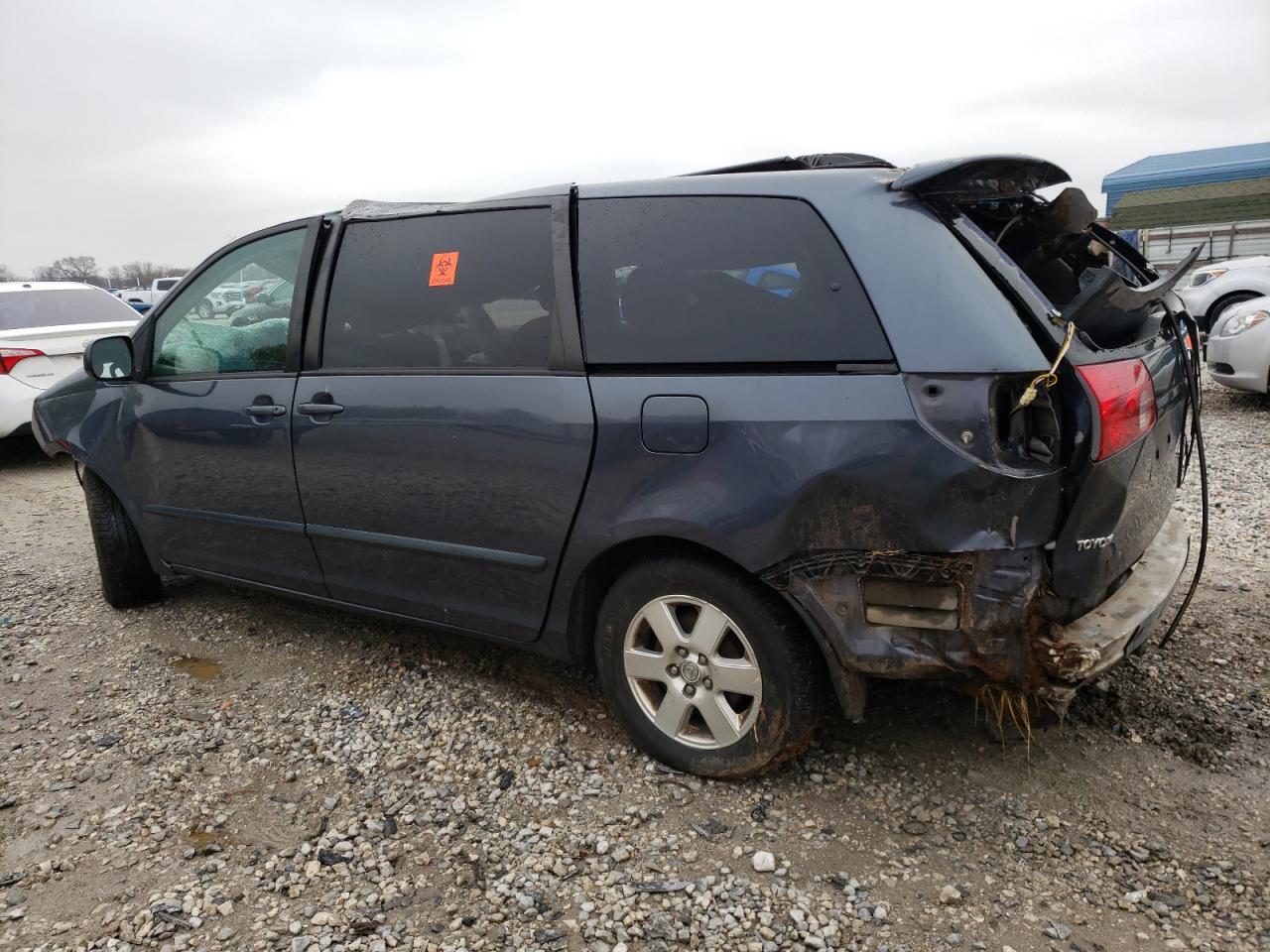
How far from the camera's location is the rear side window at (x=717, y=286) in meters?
2.30

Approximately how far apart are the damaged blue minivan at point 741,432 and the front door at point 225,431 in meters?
0.02

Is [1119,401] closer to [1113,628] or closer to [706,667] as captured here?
[1113,628]

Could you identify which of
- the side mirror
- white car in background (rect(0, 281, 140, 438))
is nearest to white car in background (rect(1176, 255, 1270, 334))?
the side mirror

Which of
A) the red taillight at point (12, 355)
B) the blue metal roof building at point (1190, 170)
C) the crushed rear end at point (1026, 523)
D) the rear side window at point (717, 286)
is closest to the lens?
the crushed rear end at point (1026, 523)

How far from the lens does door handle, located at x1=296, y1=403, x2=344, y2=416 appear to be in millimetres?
3121

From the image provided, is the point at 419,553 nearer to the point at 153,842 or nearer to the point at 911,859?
the point at 153,842

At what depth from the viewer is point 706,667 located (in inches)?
99.1

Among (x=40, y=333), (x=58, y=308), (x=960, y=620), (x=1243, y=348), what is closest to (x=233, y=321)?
(x=960, y=620)

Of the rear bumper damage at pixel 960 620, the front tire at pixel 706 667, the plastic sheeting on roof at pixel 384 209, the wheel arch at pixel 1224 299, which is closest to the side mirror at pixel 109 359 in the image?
the plastic sheeting on roof at pixel 384 209

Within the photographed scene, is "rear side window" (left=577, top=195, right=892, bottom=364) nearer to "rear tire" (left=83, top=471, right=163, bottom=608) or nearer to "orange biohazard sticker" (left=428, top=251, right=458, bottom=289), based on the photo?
"orange biohazard sticker" (left=428, top=251, right=458, bottom=289)

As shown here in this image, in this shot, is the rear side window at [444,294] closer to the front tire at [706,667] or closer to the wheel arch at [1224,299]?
the front tire at [706,667]

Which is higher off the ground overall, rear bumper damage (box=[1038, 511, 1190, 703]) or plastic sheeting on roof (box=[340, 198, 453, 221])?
plastic sheeting on roof (box=[340, 198, 453, 221])

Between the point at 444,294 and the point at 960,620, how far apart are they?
1921 millimetres

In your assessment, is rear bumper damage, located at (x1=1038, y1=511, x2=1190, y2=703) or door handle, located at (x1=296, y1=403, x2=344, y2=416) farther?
door handle, located at (x1=296, y1=403, x2=344, y2=416)
